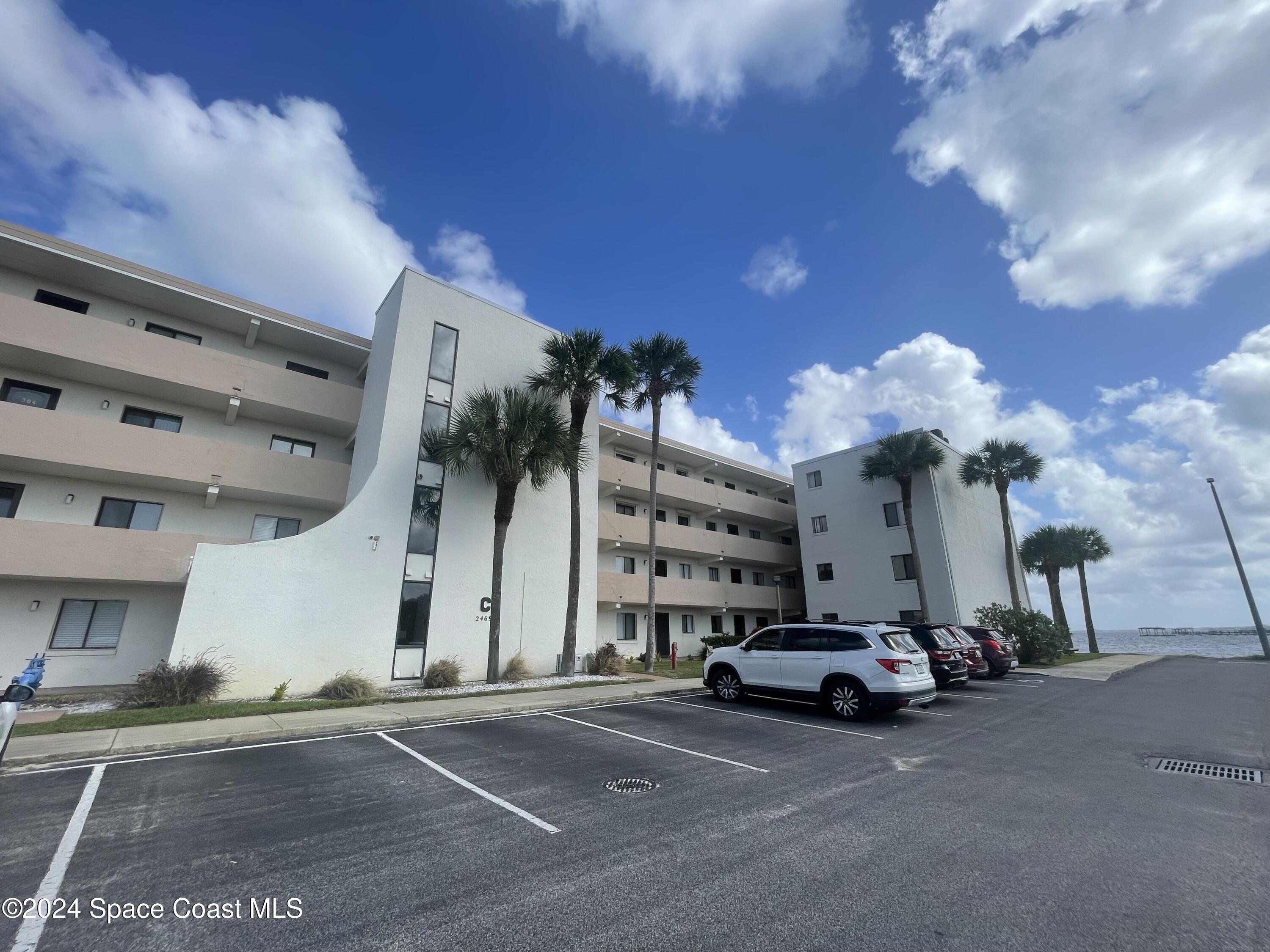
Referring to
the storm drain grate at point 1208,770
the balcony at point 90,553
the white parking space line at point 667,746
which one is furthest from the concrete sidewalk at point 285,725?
the storm drain grate at point 1208,770

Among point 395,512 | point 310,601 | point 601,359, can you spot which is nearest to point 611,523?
point 601,359

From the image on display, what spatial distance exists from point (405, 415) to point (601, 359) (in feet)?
22.9

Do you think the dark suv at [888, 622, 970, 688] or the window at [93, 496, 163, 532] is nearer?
the dark suv at [888, 622, 970, 688]

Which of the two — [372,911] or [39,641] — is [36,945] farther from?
[39,641]

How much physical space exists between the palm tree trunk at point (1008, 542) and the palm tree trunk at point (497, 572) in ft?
97.2

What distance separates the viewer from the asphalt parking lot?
3182 mm

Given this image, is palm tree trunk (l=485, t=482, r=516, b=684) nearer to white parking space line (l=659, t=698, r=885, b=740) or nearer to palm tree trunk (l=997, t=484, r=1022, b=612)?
white parking space line (l=659, t=698, r=885, b=740)

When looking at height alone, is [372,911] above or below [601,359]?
below

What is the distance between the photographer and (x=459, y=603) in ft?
56.1

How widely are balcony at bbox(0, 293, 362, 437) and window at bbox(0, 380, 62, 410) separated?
523mm

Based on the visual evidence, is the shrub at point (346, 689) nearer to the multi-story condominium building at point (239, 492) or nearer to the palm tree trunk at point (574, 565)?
the multi-story condominium building at point (239, 492)

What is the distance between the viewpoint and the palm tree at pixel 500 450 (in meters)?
16.5

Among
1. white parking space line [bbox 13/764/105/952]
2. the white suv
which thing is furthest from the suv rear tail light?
white parking space line [bbox 13/764/105/952]

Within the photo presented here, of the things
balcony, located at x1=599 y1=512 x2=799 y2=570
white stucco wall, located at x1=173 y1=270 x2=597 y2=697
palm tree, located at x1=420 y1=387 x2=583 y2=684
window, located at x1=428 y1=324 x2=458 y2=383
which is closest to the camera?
white stucco wall, located at x1=173 y1=270 x2=597 y2=697
